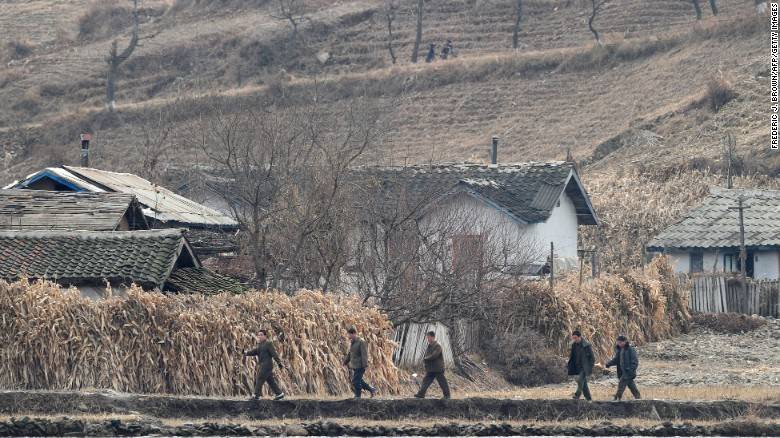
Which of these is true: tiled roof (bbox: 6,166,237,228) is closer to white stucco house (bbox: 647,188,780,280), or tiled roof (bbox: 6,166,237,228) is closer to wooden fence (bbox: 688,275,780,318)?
wooden fence (bbox: 688,275,780,318)

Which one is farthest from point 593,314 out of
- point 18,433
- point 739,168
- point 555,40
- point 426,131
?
point 555,40

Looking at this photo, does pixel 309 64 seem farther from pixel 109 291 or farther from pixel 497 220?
pixel 109 291

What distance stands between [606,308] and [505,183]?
9085 mm

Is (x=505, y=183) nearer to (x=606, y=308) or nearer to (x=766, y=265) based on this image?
(x=766, y=265)

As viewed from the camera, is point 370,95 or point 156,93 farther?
point 156,93

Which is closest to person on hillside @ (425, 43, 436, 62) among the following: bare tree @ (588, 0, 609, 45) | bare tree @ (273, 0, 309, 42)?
bare tree @ (588, 0, 609, 45)

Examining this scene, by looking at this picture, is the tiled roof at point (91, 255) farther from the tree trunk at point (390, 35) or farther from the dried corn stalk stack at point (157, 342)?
the tree trunk at point (390, 35)

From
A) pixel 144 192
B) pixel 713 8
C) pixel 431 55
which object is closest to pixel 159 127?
pixel 431 55

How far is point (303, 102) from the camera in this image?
76500 millimetres

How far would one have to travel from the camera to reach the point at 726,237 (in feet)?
140

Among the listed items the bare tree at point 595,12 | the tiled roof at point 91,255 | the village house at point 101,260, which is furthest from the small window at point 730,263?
the bare tree at point 595,12

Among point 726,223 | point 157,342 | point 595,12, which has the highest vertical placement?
point 595,12

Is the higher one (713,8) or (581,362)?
(713,8)

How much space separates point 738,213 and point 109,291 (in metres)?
23.8
